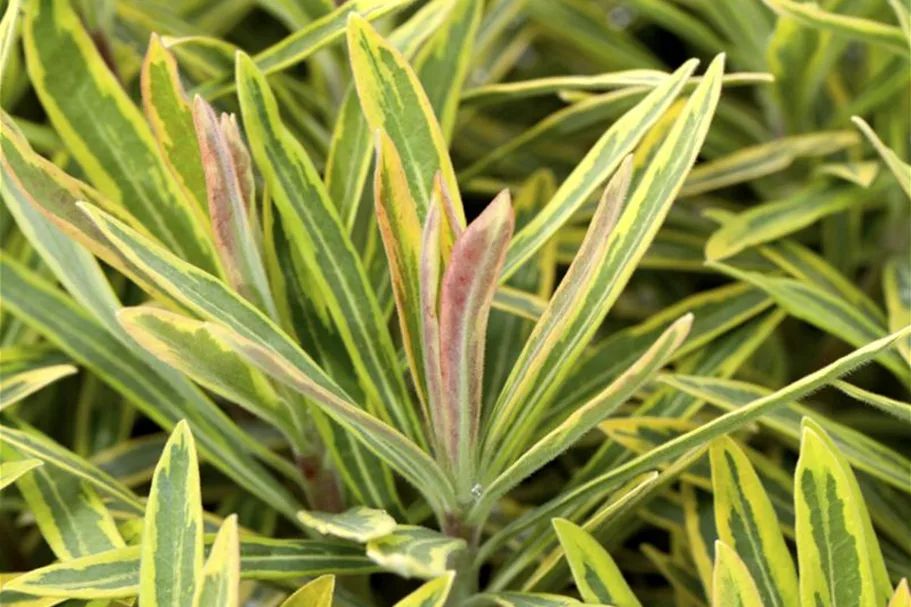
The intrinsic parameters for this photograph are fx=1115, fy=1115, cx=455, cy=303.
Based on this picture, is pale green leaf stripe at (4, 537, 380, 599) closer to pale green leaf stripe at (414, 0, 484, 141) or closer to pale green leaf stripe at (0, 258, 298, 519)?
pale green leaf stripe at (0, 258, 298, 519)

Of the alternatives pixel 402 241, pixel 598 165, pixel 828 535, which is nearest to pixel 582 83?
pixel 598 165

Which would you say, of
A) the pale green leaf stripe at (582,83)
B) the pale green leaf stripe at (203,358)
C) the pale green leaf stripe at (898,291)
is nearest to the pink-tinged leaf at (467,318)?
the pale green leaf stripe at (203,358)

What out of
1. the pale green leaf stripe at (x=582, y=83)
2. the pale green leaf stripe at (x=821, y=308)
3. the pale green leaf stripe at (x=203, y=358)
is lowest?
the pale green leaf stripe at (x=821, y=308)

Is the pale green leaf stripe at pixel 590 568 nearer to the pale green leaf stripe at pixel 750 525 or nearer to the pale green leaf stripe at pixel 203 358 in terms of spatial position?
the pale green leaf stripe at pixel 750 525

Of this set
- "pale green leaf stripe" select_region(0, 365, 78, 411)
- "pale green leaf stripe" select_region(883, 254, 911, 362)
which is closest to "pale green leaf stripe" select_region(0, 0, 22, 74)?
"pale green leaf stripe" select_region(0, 365, 78, 411)

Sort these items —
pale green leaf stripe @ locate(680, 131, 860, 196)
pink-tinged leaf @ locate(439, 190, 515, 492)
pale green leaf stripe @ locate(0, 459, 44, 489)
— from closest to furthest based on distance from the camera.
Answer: pink-tinged leaf @ locate(439, 190, 515, 492) → pale green leaf stripe @ locate(0, 459, 44, 489) → pale green leaf stripe @ locate(680, 131, 860, 196)

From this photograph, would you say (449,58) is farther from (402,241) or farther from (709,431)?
(709,431)

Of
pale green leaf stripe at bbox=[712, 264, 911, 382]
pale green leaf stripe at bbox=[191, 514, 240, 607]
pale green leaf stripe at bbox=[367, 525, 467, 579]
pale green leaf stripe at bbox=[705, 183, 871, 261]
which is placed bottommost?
pale green leaf stripe at bbox=[367, 525, 467, 579]
